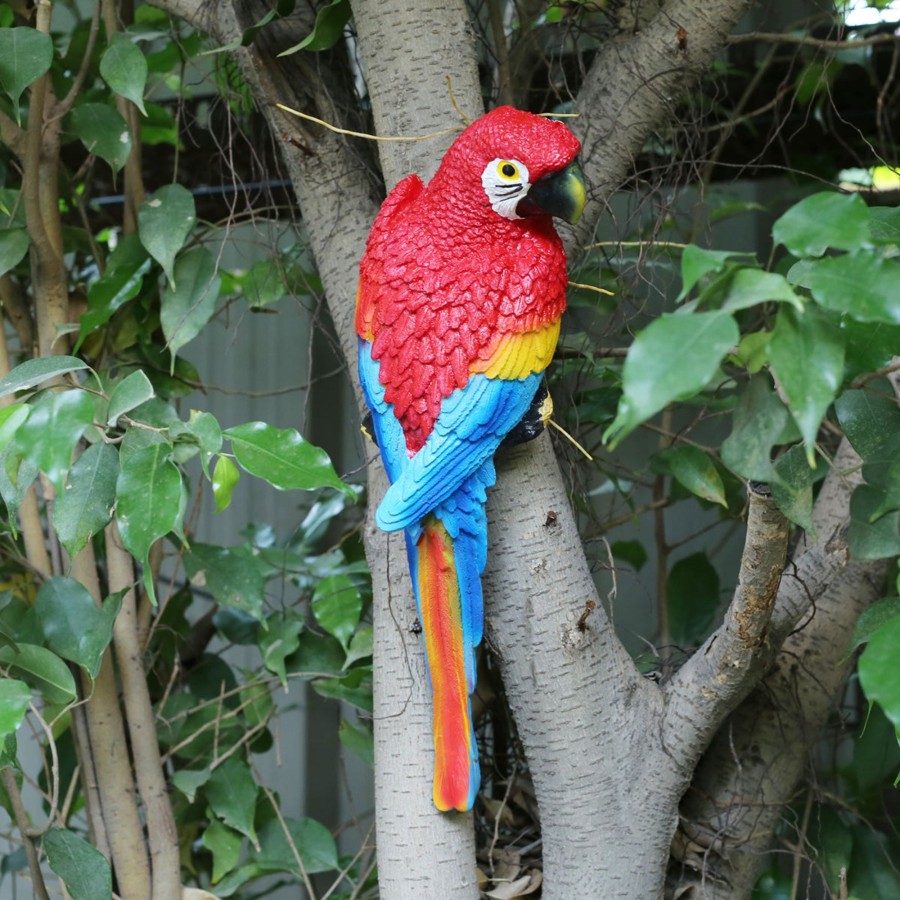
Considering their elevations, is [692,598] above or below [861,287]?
below

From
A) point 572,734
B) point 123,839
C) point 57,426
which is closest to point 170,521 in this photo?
point 57,426

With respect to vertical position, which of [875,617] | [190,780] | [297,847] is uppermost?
[875,617]

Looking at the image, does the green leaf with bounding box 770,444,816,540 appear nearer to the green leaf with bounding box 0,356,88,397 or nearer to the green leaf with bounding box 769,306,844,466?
the green leaf with bounding box 769,306,844,466

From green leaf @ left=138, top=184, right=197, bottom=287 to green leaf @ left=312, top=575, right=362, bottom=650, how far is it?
0.32 m

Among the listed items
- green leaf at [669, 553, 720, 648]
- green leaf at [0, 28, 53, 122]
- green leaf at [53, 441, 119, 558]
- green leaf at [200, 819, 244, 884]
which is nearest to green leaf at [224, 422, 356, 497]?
green leaf at [53, 441, 119, 558]

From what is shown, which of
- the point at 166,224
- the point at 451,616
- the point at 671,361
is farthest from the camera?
the point at 166,224

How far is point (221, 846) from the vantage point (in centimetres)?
103

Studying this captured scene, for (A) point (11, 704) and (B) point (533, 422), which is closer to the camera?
(A) point (11, 704)

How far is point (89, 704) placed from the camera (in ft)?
3.30

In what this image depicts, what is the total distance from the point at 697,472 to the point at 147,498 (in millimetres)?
513

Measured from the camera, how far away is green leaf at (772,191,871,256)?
1.63ft

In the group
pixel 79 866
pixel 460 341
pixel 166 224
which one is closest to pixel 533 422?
pixel 460 341

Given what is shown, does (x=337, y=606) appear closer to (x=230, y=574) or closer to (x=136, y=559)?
(x=230, y=574)

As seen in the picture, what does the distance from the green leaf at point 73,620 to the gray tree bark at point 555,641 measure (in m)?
0.24
